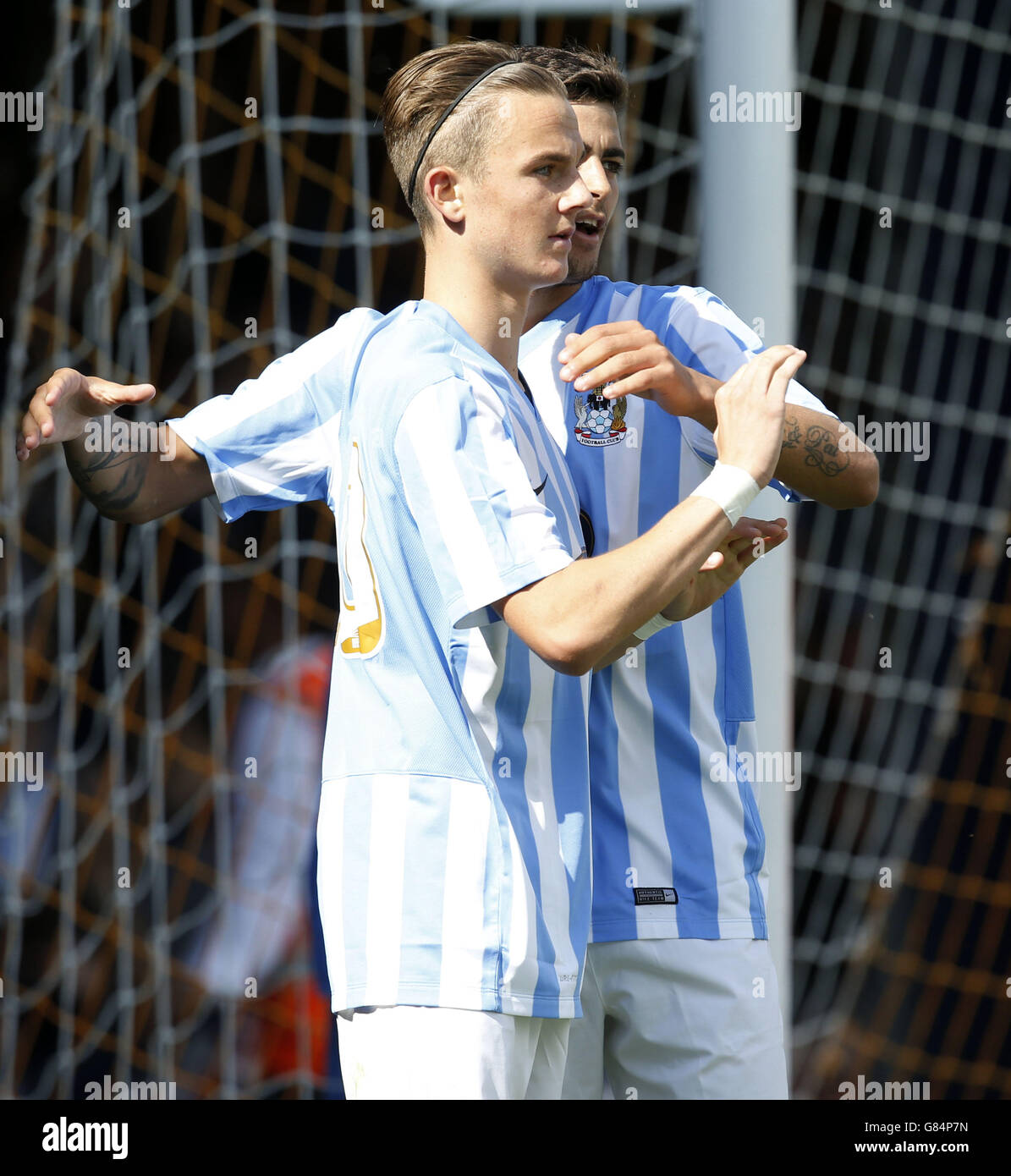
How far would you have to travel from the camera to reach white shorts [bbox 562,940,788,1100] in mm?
1757

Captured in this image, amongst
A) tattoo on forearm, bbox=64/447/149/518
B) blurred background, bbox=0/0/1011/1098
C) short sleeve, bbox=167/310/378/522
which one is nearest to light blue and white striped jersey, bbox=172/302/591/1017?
short sleeve, bbox=167/310/378/522

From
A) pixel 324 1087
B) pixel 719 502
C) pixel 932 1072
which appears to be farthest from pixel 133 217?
pixel 932 1072

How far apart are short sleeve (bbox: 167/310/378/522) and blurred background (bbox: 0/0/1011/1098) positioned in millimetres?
1541

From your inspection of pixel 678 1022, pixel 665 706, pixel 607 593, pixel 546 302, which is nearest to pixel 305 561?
A: pixel 546 302

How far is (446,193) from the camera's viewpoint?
157cm

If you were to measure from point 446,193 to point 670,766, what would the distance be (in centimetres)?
74

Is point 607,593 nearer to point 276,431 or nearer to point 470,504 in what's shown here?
point 470,504

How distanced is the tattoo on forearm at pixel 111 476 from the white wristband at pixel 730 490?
0.72m

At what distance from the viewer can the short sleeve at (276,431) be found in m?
1.79

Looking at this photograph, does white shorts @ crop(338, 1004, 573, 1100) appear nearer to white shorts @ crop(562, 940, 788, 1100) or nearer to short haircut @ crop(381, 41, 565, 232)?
white shorts @ crop(562, 940, 788, 1100)

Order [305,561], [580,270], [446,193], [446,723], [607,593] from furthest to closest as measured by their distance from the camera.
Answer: [305,561] → [580,270] → [446,193] → [446,723] → [607,593]

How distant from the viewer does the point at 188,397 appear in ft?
14.7

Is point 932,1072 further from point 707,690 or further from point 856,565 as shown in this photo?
point 707,690
